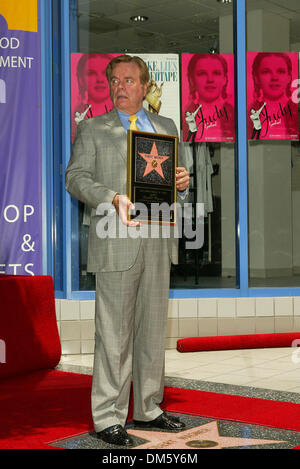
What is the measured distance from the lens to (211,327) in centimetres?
543

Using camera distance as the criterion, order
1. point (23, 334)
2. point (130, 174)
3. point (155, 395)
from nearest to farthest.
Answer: point (130, 174) → point (155, 395) → point (23, 334)

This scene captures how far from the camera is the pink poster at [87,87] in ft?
17.4

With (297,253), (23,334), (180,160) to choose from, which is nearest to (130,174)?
(180,160)

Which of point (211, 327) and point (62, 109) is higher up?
point (62, 109)

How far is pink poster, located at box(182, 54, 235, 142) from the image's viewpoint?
556 cm

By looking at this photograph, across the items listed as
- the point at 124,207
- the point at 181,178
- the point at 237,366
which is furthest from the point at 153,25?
the point at 124,207

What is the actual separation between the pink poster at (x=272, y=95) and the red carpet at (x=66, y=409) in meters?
2.85

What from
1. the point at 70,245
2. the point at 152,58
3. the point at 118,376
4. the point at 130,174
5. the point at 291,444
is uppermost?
the point at 152,58

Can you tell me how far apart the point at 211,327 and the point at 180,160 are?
271 centimetres

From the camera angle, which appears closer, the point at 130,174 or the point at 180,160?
the point at 130,174

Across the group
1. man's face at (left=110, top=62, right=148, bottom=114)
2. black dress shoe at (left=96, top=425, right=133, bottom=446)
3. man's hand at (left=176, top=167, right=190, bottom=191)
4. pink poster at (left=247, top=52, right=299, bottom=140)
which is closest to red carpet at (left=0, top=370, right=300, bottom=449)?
black dress shoe at (left=96, top=425, right=133, bottom=446)

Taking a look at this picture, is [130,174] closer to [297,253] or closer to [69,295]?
[69,295]

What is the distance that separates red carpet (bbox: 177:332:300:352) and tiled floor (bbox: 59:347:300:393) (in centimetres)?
4

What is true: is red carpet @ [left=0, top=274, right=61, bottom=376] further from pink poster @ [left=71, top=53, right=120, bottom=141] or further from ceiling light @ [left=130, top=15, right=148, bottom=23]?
ceiling light @ [left=130, top=15, right=148, bottom=23]
